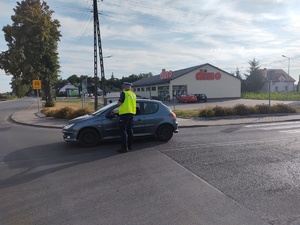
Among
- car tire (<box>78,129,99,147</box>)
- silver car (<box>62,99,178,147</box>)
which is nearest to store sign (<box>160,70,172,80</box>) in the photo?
silver car (<box>62,99,178,147</box>)

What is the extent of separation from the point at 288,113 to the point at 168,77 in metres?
30.9

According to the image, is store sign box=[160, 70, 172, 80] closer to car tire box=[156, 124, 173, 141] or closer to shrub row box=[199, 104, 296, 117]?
shrub row box=[199, 104, 296, 117]

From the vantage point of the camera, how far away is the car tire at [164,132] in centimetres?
923

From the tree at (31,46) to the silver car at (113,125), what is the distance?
23094 millimetres

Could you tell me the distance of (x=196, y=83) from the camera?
46656 millimetres

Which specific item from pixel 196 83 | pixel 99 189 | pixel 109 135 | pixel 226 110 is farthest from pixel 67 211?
pixel 196 83

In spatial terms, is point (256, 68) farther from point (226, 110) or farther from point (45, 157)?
point (45, 157)

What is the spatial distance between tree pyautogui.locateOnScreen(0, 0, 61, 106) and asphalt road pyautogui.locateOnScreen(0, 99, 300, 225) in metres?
24.0

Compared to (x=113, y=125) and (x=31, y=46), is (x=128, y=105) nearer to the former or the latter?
(x=113, y=125)

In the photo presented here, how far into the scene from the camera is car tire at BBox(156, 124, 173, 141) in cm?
923

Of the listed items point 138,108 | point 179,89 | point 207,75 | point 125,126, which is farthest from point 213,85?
point 125,126

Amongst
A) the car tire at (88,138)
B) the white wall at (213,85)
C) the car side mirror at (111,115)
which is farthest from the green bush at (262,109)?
the white wall at (213,85)

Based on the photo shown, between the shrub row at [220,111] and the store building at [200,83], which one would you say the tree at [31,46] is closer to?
the shrub row at [220,111]

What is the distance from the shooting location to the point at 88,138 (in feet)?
28.2
